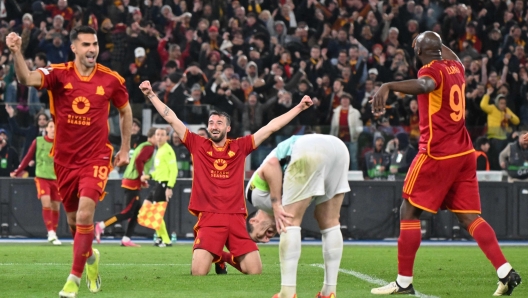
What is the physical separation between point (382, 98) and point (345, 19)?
17900mm

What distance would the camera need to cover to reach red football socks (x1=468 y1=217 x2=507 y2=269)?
9.40 metres

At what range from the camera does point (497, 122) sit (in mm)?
21812

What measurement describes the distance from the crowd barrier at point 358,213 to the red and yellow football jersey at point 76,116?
10712mm

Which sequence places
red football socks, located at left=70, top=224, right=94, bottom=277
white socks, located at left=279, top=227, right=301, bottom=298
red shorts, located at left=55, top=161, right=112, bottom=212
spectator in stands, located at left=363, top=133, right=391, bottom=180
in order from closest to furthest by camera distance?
white socks, located at left=279, top=227, right=301, bottom=298, red football socks, located at left=70, top=224, right=94, bottom=277, red shorts, located at left=55, top=161, right=112, bottom=212, spectator in stands, located at left=363, top=133, right=391, bottom=180

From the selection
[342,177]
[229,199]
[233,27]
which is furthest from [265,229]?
[233,27]

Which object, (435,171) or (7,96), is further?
(7,96)

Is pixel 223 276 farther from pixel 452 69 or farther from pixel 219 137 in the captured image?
pixel 452 69

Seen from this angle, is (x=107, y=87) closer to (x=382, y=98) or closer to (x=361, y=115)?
(x=382, y=98)

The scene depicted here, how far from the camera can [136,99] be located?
2219cm

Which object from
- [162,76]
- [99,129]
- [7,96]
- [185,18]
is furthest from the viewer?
[185,18]

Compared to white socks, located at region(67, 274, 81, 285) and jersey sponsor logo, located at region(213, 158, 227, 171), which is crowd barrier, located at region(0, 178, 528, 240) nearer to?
jersey sponsor logo, located at region(213, 158, 227, 171)

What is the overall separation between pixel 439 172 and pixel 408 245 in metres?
0.75

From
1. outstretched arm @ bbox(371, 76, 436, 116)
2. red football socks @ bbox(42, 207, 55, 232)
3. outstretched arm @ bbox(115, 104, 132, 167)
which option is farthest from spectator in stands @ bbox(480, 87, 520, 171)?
outstretched arm @ bbox(115, 104, 132, 167)

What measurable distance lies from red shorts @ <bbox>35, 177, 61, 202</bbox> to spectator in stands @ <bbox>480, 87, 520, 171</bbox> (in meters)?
8.76
